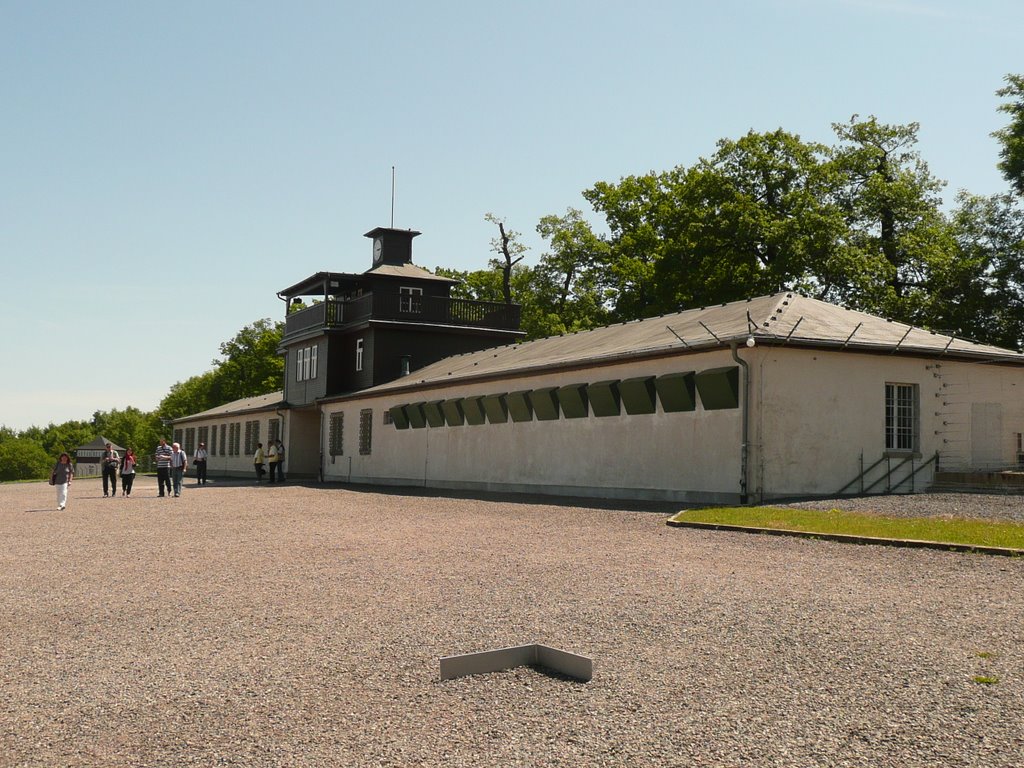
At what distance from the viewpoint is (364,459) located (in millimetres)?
38750

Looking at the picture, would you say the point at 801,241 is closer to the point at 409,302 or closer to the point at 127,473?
the point at 409,302

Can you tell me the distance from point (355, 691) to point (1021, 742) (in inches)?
129

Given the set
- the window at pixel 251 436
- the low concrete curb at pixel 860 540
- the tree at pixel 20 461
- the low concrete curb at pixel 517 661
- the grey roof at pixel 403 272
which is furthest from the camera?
the tree at pixel 20 461

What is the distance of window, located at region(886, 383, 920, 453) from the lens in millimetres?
21703

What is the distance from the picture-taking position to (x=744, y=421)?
20047 mm

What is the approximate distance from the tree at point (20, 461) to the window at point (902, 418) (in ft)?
429

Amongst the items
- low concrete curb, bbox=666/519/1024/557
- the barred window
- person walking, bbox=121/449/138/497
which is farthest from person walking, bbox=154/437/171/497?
the barred window

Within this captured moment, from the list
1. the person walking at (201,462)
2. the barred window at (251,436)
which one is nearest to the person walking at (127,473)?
the person walking at (201,462)

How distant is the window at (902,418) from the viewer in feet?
71.2

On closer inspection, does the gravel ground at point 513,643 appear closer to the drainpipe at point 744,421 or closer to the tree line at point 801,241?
the drainpipe at point 744,421

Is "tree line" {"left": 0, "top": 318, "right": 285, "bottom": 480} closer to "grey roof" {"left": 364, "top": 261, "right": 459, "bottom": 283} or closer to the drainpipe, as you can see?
"grey roof" {"left": 364, "top": 261, "right": 459, "bottom": 283}

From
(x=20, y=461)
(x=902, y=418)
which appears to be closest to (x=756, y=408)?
(x=902, y=418)

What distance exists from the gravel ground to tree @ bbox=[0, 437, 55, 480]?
13619cm

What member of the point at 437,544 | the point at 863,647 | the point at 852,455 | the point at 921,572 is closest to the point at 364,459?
the point at 852,455
